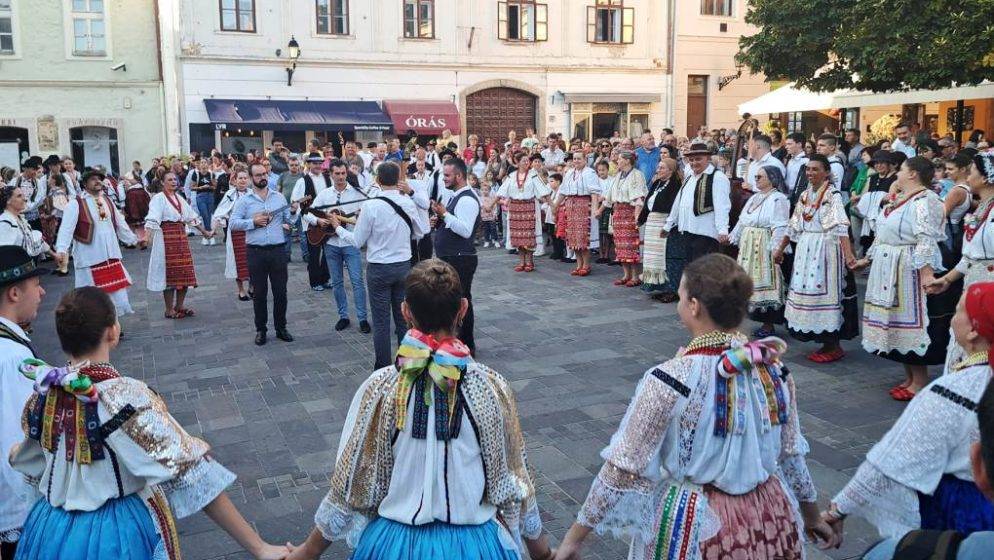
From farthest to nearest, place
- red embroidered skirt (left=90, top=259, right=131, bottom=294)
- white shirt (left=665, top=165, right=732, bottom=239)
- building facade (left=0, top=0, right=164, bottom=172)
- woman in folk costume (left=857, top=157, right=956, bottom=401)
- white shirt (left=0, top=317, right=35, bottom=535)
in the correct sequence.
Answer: building facade (left=0, top=0, right=164, bottom=172) → white shirt (left=665, top=165, right=732, bottom=239) → red embroidered skirt (left=90, top=259, right=131, bottom=294) → woman in folk costume (left=857, top=157, right=956, bottom=401) → white shirt (left=0, top=317, right=35, bottom=535)

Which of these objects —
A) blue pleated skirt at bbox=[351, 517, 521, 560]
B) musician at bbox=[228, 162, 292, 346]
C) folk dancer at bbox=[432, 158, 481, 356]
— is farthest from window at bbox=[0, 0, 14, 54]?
blue pleated skirt at bbox=[351, 517, 521, 560]

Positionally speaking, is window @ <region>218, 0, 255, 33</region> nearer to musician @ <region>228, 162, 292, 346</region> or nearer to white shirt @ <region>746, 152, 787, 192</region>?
musician @ <region>228, 162, 292, 346</region>

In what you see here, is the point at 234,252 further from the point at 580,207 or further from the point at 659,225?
the point at 659,225

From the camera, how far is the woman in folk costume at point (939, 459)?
250 cm

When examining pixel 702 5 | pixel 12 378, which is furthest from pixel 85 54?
pixel 12 378

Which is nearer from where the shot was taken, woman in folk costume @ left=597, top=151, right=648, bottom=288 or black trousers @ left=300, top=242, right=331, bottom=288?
black trousers @ left=300, top=242, right=331, bottom=288

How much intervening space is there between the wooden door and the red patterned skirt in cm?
2980

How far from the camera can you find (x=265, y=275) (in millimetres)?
8875

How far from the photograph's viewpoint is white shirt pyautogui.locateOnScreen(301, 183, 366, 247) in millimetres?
9656

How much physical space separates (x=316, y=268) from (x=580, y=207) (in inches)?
162

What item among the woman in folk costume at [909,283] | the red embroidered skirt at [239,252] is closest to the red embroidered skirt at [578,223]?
the red embroidered skirt at [239,252]

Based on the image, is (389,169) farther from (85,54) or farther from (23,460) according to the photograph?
(85,54)

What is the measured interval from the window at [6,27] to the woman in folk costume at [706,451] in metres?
26.7

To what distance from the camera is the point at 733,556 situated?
8.59 feet
